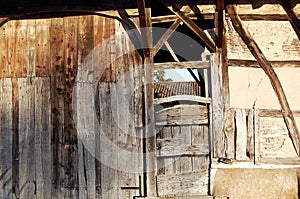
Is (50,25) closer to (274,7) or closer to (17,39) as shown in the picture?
(17,39)

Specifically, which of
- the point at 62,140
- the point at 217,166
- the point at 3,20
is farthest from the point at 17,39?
the point at 217,166

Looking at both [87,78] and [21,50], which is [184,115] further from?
[21,50]

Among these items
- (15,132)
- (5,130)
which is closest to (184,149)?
(15,132)

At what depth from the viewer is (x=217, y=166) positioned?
254 inches

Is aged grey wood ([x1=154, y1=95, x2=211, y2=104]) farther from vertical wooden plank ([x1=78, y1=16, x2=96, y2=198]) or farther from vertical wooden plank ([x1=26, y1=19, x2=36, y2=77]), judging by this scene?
vertical wooden plank ([x1=26, y1=19, x2=36, y2=77])

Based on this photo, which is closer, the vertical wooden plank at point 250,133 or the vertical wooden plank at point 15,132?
the vertical wooden plank at point 250,133

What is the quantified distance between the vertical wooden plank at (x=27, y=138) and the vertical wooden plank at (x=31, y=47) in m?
0.13

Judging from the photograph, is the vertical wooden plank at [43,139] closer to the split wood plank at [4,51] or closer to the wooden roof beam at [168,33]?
the split wood plank at [4,51]

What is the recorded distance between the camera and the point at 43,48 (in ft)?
22.5

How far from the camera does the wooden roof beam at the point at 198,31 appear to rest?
21.3ft

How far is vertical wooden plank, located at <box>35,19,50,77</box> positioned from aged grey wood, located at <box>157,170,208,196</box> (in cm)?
199

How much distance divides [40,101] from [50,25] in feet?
3.19

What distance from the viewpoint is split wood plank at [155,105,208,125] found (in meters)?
6.54

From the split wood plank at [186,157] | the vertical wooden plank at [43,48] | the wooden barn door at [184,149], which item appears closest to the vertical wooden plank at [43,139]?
the vertical wooden plank at [43,48]
